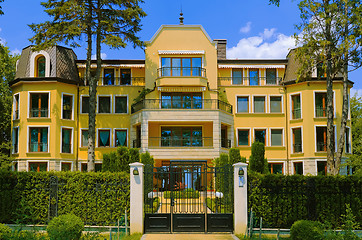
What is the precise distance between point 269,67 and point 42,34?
17.2 metres

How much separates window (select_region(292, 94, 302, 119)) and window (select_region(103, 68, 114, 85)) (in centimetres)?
1418

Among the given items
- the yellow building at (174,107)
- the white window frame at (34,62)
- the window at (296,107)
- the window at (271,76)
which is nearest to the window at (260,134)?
the yellow building at (174,107)

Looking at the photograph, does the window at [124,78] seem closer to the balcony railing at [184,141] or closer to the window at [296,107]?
the balcony railing at [184,141]

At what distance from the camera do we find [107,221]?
17094 mm

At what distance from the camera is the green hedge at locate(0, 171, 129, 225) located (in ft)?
56.4

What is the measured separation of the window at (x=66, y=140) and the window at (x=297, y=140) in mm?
16792

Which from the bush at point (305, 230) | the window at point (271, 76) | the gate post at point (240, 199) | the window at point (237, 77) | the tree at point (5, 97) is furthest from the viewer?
the tree at point (5, 97)

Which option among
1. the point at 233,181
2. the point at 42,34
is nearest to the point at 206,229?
the point at 233,181

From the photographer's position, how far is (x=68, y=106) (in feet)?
112

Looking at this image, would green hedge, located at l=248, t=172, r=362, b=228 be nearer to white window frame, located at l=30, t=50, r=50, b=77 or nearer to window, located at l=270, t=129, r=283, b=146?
window, located at l=270, t=129, r=283, b=146

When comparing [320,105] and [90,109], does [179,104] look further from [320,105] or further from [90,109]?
[320,105]

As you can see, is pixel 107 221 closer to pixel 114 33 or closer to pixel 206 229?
pixel 206 229

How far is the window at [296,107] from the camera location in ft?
111

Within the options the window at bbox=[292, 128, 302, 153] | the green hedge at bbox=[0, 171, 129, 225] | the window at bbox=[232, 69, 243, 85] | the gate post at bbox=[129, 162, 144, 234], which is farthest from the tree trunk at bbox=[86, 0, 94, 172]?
the window at bbox=[292, 128, 302, 153]
